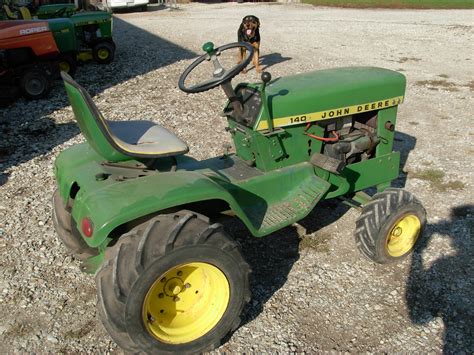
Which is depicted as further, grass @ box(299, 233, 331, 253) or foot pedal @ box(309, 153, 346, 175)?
grass @ box(299, 233, 331, 253)

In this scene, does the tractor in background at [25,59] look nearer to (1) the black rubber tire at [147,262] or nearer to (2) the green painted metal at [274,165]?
(2) the green painted metal at [274,165]

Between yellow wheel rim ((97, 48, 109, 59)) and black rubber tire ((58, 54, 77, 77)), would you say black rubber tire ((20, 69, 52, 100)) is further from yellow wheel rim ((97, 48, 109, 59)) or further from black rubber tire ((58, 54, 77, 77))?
yellow wheel rim ((97, 48, 109, 59))

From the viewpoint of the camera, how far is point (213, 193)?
2553 mm

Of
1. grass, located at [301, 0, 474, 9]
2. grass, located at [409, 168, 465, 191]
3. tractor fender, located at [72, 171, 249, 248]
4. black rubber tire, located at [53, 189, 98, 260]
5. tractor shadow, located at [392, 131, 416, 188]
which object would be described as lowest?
grass, located at [409, 168, 465, 191]

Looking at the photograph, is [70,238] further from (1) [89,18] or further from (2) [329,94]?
(1) [89,18]

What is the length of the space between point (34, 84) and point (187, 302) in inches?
253

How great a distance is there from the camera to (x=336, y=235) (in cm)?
388

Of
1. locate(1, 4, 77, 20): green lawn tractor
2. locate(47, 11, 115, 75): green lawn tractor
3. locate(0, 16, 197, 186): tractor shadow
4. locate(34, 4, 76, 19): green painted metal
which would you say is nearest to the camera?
locate(0, 16, 197, 186): tractor shadow

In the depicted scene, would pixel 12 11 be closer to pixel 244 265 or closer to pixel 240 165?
pixel 240 165

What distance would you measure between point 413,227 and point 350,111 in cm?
104

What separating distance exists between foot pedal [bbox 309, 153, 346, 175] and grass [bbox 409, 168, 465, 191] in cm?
185

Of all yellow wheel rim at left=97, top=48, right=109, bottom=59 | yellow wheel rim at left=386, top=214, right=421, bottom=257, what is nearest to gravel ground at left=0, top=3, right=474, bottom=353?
yellow wheel rim at left=386, top=214, right=421, bottom=257

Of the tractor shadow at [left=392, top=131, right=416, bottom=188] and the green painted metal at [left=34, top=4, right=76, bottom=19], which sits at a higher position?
the green painted metal at [left=34, top=4, right=76, bottom=19]

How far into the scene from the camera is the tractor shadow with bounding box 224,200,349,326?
3203 millimetres
